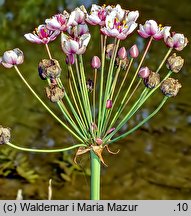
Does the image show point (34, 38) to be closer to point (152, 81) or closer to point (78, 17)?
point (78, 17)

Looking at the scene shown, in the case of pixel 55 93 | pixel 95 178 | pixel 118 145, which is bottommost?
pixel 95 178

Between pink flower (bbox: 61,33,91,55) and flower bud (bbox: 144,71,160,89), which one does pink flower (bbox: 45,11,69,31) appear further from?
flower bud (bbox: 144,71,160,89)

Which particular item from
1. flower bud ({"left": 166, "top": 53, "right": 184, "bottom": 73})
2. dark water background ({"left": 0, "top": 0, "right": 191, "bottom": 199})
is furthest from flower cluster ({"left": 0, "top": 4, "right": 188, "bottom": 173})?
dark water background ({"left": 0, "top": 0, "right": 191, "bottom": 199})

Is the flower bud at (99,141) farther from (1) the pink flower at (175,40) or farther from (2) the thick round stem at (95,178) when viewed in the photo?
(1) the pink flower at (175,40)

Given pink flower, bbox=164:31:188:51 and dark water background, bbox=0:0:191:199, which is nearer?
pink flower, bbox=164:31:188:51

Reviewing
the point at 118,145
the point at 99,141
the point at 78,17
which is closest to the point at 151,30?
the point at 78,17

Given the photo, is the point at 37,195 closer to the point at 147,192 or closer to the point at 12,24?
the point at 147,192
